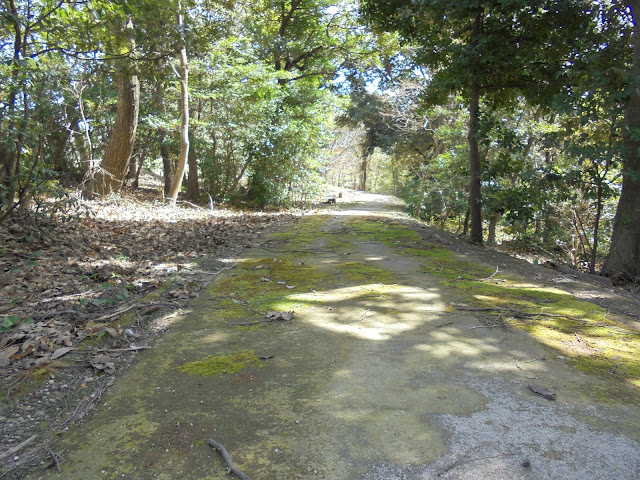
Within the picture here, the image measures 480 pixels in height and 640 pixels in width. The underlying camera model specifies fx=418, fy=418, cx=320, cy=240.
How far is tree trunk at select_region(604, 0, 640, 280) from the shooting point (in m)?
5.87

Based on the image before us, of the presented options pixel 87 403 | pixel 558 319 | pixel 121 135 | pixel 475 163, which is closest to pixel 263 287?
pixel 87 403

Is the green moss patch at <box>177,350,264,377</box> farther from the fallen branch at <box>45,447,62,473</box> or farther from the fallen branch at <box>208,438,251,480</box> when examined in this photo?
the fallen branch at <box>45,447,62,473</box>

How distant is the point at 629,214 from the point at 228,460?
6968mm

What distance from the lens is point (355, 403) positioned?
85.3 inches

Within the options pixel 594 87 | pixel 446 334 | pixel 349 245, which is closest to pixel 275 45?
pixel 349 245

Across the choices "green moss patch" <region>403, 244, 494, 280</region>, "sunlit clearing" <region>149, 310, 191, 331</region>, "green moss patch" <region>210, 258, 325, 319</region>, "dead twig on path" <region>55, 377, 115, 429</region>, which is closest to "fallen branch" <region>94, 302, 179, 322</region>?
"sunlit clearing" <region>149, 310, 191, 331</region>

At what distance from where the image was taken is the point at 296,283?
4562 mm

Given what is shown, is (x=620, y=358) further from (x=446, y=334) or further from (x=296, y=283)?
(x=296, y=283)

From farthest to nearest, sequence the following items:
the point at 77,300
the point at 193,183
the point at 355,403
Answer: the point at 193,183 < the point at 77,300 < the point at 355,403

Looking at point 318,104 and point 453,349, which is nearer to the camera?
point 453,349


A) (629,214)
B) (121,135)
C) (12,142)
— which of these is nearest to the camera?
(12,142)

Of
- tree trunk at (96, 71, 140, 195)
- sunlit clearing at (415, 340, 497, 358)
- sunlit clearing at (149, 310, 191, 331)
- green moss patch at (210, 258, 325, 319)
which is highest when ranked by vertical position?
tree trunk at (96, 71, 140, 195)

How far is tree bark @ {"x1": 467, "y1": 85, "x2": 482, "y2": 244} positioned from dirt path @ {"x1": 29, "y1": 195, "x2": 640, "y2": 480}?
5.30m

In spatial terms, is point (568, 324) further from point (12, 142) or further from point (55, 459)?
point (12, 142)
